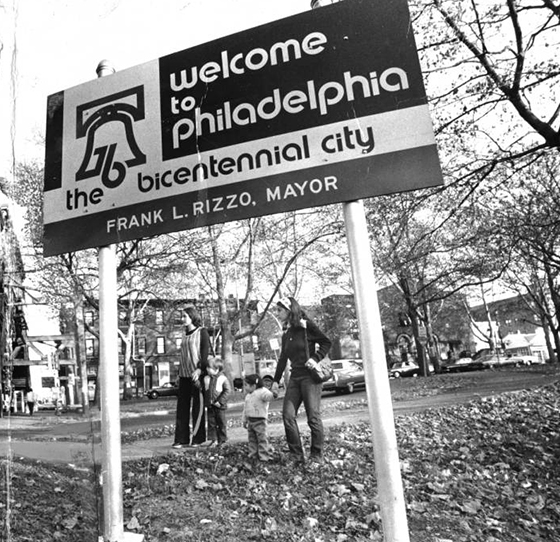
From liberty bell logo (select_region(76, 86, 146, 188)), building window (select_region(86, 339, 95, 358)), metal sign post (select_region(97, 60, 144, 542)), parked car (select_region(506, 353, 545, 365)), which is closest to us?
metal sign post (select_region(97, 60, 144, 542))

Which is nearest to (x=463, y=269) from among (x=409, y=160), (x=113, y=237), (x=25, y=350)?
(x=409, y=160)

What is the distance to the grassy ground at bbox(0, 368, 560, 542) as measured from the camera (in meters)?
2.77

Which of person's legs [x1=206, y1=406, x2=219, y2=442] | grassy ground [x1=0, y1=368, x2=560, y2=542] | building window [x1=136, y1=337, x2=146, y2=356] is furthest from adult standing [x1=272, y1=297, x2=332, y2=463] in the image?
building window [x1=136, y1=337, x2=146, y2=356]

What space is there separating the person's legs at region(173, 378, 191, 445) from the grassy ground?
137 millimetres

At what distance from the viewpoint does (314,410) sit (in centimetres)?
309

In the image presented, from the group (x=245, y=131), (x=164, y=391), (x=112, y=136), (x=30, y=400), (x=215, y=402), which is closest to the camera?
(x=245, y=131)

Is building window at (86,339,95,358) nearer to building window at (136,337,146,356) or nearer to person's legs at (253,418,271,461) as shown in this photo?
building window at (136,337,146,356)

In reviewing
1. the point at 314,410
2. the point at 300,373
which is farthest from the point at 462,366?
the point at 300,373

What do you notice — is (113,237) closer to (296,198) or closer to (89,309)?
(296,198)

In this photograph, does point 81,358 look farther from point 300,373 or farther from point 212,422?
point 300,373

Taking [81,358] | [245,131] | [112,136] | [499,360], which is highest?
[112,136]

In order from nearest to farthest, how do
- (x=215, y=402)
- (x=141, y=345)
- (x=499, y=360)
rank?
(x=215, y=402) → (x=141, y=345) → (x=499, y=360)

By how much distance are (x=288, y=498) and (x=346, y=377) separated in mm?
932

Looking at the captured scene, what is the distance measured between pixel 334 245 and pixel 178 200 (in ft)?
4.88
